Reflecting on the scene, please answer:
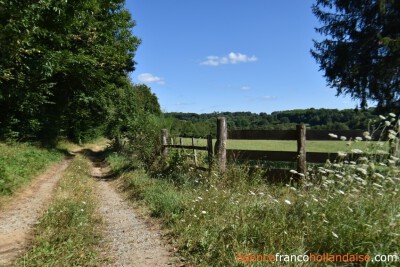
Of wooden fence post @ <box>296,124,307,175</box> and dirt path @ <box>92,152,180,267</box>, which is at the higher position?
wooden fence post @ <box>296,124,307,175</box>

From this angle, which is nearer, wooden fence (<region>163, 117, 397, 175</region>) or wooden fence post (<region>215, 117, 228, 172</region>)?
wooden fence (<region>163, 117, 397, 175</region>)

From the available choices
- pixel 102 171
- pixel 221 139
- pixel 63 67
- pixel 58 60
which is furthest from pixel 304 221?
pixel 63 67

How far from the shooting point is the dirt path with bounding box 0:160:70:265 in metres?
5.35

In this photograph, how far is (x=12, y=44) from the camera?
8.96 meters

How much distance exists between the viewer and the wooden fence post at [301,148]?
771cm

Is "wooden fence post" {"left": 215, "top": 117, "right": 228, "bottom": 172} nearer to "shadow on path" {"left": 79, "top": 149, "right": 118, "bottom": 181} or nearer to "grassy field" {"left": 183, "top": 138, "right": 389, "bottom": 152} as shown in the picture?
"grassy field" {"left": 183, "top": 138, "right": 389, "bottom": 152}

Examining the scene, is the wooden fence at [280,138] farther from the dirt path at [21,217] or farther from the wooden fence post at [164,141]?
the dirt path at [21,217]

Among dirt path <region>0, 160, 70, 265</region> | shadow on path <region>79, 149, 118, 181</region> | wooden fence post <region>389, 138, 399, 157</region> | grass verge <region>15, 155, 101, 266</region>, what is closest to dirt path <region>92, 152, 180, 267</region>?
grass verge <region>15, 155, 101, 266</region>

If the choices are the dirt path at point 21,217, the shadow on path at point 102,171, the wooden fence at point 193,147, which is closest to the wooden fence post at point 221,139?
the wooden fence at point 193,147

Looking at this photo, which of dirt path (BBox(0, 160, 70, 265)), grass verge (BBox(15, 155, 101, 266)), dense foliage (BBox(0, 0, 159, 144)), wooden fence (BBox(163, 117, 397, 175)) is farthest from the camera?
dense foliage (BBox(0, 0, 159, 144))

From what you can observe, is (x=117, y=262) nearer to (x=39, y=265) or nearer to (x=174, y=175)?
(x=39, y=265)

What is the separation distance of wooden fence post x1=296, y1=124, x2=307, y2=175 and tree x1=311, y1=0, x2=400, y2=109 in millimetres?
7999

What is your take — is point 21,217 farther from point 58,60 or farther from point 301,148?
point 58,60

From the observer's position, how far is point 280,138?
8.28m
